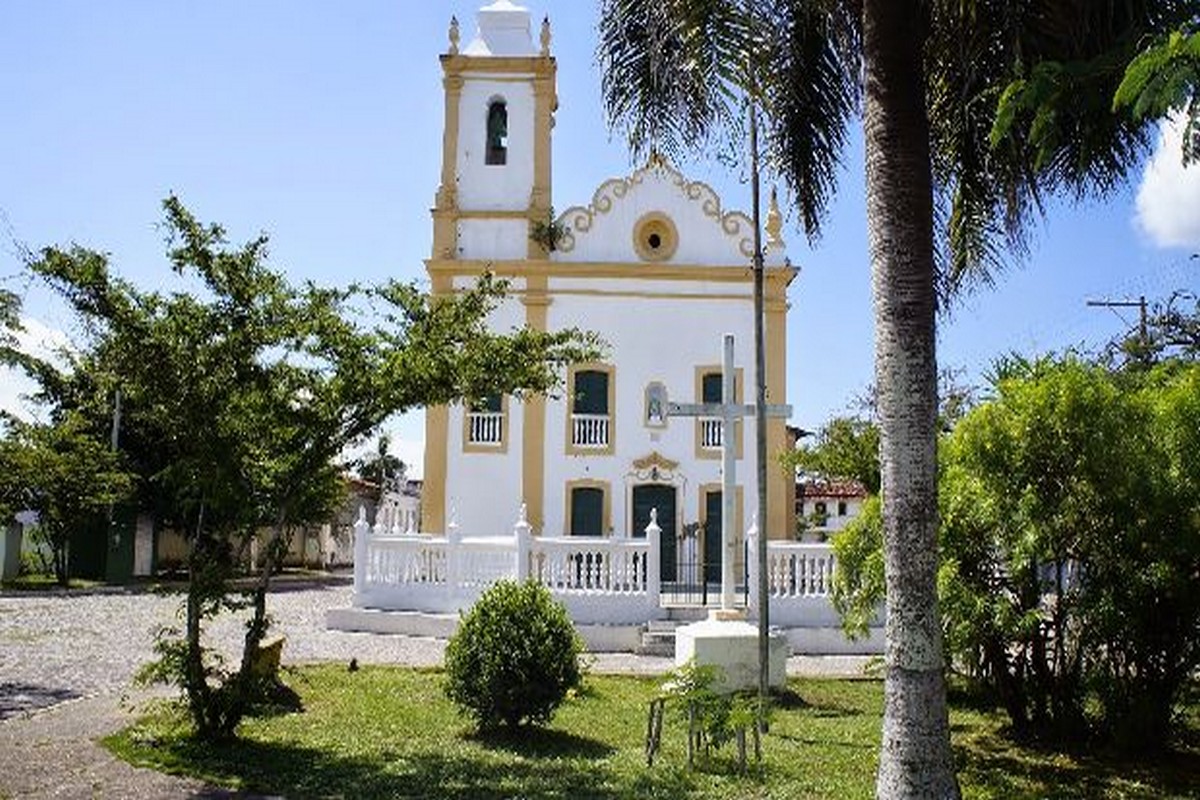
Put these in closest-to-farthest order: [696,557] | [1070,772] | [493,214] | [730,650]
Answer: [1070,772]
[730,650]
[696,557]
[493,214]

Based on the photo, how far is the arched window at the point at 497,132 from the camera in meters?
25.8

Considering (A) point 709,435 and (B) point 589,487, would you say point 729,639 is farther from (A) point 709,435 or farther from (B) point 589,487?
(A) point 709,435

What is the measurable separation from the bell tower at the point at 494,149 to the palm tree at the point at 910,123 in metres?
16.6

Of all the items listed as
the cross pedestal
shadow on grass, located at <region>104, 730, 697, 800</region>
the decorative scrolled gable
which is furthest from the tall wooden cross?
the decorative scrolled gable

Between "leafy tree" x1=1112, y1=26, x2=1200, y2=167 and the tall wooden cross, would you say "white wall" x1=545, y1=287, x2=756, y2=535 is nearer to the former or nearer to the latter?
the tall wooden cross

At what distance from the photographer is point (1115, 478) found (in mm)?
8469

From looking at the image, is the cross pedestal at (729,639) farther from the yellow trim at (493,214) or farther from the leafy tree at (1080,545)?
the yellow trim at (493,214)

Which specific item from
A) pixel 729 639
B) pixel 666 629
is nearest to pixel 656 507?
pixel 666 629

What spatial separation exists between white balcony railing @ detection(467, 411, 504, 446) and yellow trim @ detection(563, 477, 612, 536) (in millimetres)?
1802

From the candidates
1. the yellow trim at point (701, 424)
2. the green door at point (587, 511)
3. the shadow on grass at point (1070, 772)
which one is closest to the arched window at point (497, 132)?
the yellow trim at point (701, 424)

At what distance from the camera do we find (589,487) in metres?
24.3

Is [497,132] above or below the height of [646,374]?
above

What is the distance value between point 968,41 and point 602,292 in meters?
17.6

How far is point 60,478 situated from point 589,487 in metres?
10.6
